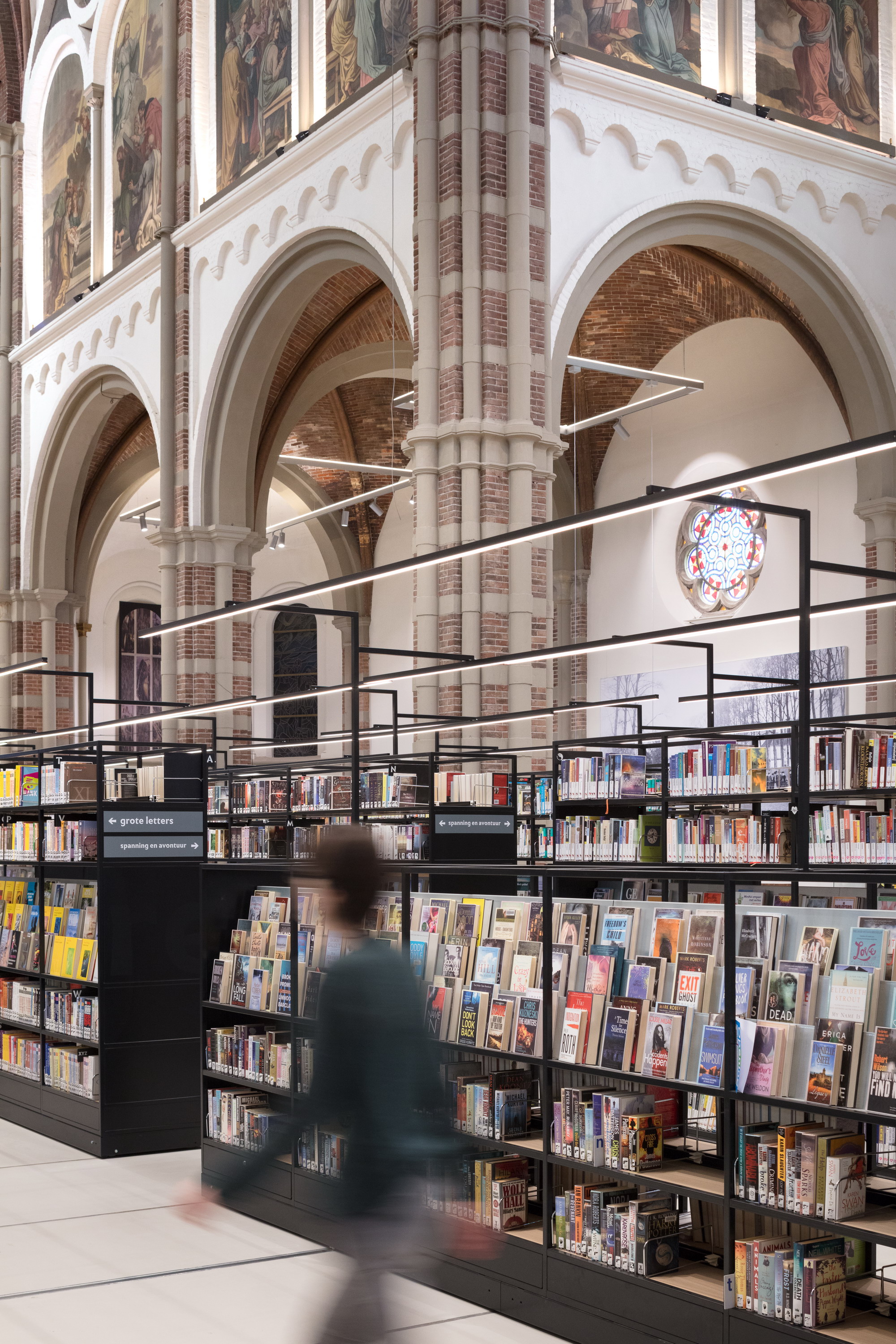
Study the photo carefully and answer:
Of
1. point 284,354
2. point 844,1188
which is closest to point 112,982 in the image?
point 844,1188

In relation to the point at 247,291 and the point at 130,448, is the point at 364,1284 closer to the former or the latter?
the point at 247,291

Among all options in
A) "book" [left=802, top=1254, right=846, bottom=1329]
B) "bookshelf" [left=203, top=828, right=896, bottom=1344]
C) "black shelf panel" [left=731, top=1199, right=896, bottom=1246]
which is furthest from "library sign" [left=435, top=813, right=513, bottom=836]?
"book" [left=802, top=1254, right=846, bottom=1329]

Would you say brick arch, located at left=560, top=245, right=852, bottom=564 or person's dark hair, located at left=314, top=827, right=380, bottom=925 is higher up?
brick arch, located at left=560, top=245, right=852, bottom=564

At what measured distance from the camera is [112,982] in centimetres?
701

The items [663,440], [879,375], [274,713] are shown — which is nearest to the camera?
[879,375]

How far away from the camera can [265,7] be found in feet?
46.2

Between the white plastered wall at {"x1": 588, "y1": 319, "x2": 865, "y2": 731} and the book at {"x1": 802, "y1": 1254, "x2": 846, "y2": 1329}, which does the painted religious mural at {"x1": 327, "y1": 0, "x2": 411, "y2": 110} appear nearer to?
the white plastered wall at {"x1": 588, "y1": 319, "x2": 865, "y2": 731}

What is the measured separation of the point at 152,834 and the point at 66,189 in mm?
13550

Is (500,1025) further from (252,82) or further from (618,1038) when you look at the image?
(252,82)

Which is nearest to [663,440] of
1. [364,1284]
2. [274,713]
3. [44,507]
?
[44,507]

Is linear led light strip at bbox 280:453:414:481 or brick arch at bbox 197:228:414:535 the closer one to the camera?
brick arch at bbox 197:228:414:535

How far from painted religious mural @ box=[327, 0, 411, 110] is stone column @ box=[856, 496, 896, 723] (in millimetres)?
6191

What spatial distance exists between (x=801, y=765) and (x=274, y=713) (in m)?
21.5

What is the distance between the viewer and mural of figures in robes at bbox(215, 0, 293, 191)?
44.8 ft
